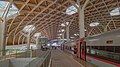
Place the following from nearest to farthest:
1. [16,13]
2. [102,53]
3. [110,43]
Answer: [110,43]
[102,53]
[16,13]

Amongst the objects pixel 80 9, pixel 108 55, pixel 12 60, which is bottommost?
pixel 12 60

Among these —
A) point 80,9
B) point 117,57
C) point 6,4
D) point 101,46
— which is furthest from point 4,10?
point 117,57

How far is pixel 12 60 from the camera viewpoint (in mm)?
29500

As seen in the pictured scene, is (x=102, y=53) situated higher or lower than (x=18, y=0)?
lower

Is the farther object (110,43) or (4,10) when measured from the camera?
(4,10)

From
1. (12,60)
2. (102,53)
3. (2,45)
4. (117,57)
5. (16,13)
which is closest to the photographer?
(117,57)

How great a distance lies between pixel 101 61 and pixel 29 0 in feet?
77.3

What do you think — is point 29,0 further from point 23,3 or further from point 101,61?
point 101,61

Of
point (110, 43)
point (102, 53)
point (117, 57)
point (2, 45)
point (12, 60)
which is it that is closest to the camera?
point (117, 57)

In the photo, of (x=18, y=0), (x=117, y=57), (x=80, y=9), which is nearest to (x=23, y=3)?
(x=18, y=0)

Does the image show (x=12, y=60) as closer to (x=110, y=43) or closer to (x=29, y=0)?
(x=29, y=0)

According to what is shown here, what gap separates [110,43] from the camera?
11.4 m

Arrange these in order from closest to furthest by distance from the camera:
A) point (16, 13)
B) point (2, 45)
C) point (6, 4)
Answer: point (2, 45) < point (6, 4) < point (16, 13)

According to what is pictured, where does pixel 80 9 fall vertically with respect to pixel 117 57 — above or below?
above
